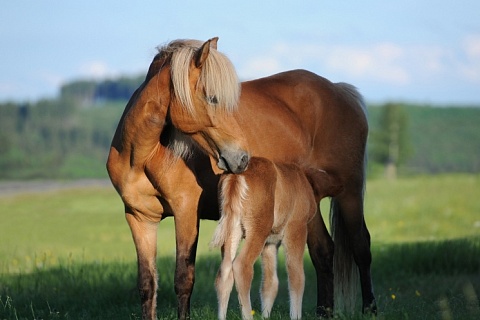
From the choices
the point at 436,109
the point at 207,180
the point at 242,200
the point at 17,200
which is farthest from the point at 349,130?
the point at 436,109

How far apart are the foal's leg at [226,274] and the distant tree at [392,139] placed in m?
60.6

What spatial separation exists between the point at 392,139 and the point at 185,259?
6123cm

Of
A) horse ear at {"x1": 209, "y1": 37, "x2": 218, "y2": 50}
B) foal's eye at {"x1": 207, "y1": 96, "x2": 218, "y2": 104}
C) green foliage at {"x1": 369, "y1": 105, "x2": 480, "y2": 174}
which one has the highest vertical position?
horse ear at {"x1": 209, "y1": 37, "x2": 218, "y2": 50}

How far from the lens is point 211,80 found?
19.7ft

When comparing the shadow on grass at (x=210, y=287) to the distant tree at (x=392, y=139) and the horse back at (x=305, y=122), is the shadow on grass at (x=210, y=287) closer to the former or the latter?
the horse back at (x=305, y=122)

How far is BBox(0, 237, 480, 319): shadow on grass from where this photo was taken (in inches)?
302

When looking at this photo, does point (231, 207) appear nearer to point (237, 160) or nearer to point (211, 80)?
point (237, 160)

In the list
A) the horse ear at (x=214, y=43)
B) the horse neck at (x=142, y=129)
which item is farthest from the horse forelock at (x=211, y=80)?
the horse neck at (x=142, y=129)

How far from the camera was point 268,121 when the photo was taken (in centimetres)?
748

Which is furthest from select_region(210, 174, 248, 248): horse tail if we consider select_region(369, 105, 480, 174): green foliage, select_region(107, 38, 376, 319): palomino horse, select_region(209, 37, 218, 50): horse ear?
select_region(369, 105, 480, 174): green foliage

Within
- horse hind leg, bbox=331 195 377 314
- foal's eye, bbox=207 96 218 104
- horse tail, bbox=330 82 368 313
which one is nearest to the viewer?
foal's eye, bbox=207 96 218 104

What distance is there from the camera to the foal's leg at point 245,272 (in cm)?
578

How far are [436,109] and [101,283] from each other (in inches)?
3812

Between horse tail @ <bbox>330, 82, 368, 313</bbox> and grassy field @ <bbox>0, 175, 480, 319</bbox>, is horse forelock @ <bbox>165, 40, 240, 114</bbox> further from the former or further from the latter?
horse tail @ <bbox>330, 82, 368, 313</bbox>
